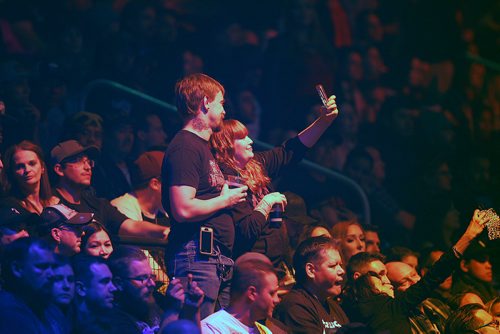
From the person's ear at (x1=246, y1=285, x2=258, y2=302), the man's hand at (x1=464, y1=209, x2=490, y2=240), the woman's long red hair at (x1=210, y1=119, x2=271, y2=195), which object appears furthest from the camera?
the man's hand at (x1=464, y1=209, x2=490, y2=240)

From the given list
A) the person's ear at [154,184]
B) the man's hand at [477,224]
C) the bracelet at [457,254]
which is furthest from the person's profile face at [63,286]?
the man's hand at [477,224]

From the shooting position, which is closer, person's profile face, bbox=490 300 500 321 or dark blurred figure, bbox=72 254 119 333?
dark blurred figure, bbox=72 254 119 333

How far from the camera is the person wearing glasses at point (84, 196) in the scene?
Answer: 5.89m

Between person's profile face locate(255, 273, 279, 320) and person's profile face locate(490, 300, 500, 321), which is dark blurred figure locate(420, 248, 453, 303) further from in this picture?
person's profile face locate(255, 273, 279, 320)

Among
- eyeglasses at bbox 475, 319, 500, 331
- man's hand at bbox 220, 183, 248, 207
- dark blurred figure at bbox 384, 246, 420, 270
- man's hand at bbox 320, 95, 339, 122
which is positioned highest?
man's hand at bbox 320, 95, 339, 122

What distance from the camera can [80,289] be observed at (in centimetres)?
491

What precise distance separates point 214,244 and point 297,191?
9.34ft

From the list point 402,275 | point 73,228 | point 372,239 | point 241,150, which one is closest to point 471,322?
point 402,275

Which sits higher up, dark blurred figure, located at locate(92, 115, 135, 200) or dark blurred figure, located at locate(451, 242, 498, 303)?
dark blurred figure, located at locate(92, 115, 135, 200)

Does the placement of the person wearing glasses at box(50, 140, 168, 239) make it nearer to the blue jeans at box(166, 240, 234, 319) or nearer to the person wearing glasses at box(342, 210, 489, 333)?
the blue jeans at box(166, 240, 234, 319)

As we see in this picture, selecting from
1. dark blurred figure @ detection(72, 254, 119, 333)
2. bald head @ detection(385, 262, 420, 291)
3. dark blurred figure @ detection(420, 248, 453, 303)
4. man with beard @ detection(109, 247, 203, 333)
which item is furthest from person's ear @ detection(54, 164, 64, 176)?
dark blurred figure @ detection(420, 248, 453, 303)

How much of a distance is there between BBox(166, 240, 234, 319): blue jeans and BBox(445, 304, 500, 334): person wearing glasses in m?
1.87

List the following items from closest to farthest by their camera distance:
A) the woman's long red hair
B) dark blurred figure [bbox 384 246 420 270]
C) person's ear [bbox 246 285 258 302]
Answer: person's ear [bbox 246 285 258 302]
the woman's long red hair
dark blurred figure [bbox 384 246 420 270]

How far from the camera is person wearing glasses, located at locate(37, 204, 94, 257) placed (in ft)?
17.3
